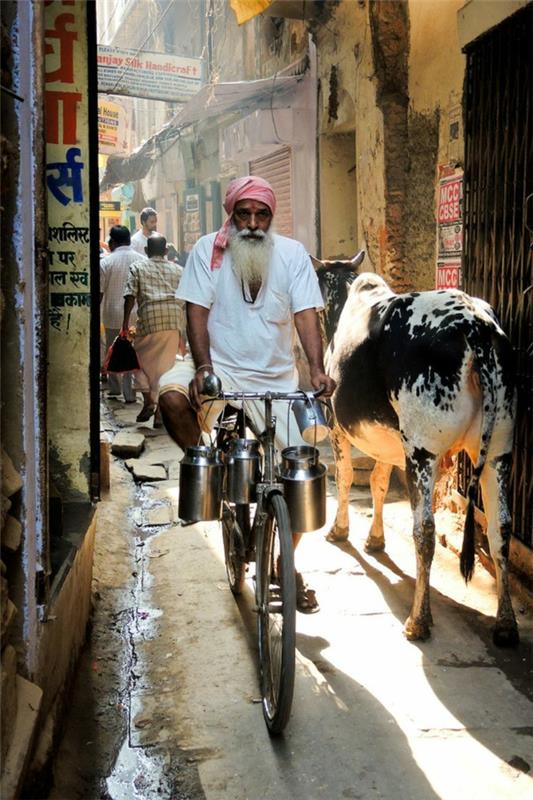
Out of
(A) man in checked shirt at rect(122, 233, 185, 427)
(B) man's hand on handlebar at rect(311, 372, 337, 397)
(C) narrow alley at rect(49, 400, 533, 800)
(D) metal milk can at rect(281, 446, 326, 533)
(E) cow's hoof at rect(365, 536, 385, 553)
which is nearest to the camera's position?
(C) narrow alley at rect(49, 400, 533, 800)

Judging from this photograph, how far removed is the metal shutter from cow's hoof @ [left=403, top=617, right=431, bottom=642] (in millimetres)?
8418

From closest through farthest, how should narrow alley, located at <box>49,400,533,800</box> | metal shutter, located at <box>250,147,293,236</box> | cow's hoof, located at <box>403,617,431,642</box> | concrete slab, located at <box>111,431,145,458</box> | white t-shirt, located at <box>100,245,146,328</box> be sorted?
narrow alley, located at <box>49,400,533,800</box>
cow's hoof, located at <box>403,617,431,642</box>
concrete slab, located at <box>111,431,145,458</box>
white t-shirt, located at <box>100,245,146,328</box>
metal shutter, located at <box>250,147,293,236</box>

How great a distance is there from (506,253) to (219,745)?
3167mm

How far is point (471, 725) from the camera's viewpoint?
3.53m

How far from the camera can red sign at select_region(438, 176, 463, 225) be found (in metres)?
6.30

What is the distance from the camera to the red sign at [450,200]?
6.30 m

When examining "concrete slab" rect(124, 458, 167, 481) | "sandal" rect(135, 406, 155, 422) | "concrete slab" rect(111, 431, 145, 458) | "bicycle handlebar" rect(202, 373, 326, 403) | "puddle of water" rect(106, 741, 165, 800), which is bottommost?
"puddle of water" rect(106, 741, 165, 800)

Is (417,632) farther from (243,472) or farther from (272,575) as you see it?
(243,472)

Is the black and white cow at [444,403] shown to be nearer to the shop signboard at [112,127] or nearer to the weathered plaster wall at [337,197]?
the weathered plaster wall at [337,197]

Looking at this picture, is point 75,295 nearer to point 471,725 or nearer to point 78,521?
point 78,521

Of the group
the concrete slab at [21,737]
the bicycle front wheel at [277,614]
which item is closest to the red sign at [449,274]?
the bicycle front wheel at [277,614]

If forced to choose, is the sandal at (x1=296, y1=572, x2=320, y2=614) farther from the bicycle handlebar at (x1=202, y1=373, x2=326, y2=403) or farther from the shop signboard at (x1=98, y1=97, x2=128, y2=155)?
the shop signboard at (x1=98, y1=97, x2=128, y2=155)

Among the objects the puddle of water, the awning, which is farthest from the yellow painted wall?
the awning

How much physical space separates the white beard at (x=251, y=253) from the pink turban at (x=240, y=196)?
8 centimetres
